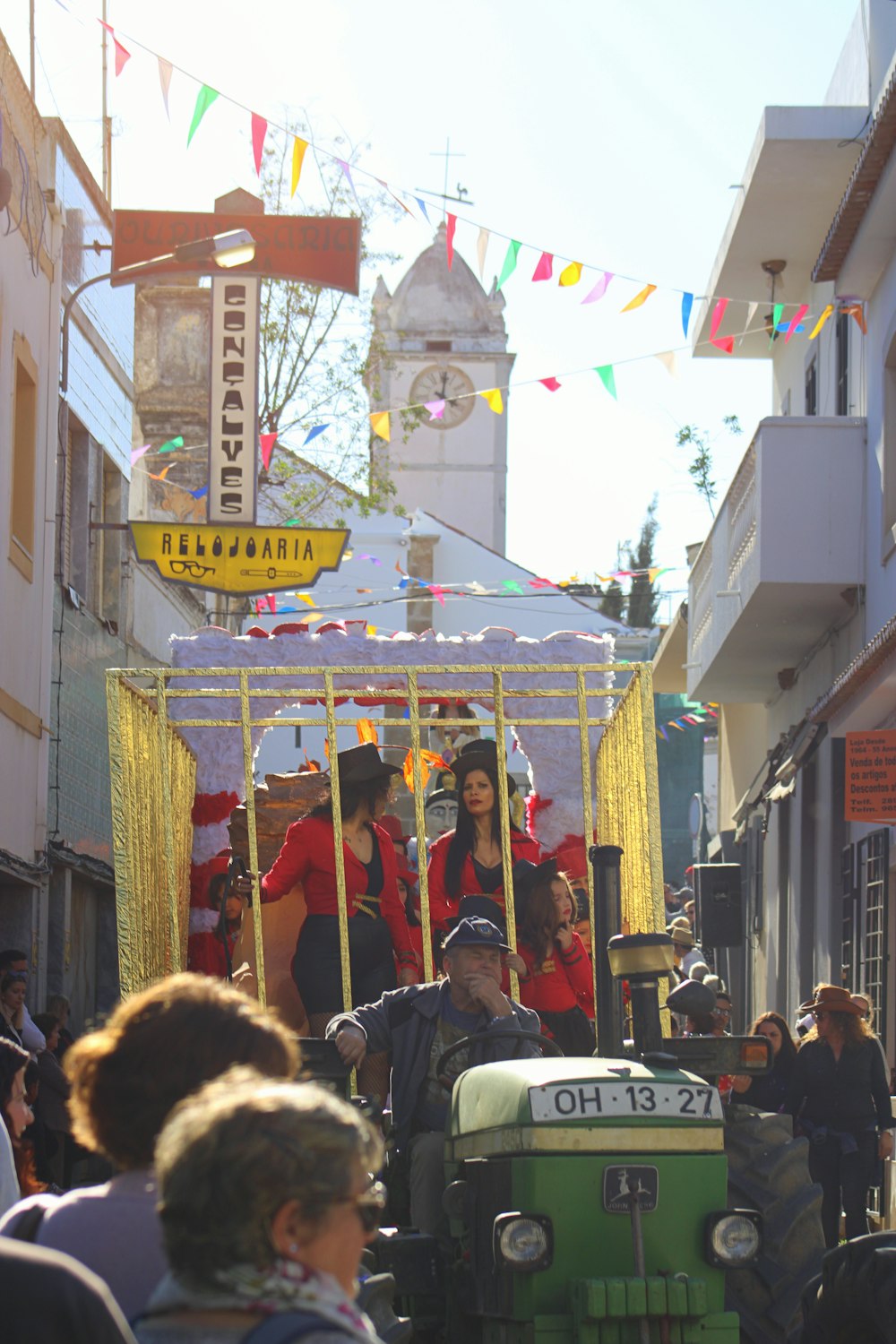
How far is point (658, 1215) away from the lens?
5.68 metres

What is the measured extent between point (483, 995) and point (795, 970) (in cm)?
1281

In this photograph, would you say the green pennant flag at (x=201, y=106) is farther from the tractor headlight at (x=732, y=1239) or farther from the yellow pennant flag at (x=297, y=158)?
the tractor headlight at (x=732, y=1239)

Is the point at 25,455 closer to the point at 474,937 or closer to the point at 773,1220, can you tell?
the point at 474,937

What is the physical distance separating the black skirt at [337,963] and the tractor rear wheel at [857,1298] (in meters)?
3.44

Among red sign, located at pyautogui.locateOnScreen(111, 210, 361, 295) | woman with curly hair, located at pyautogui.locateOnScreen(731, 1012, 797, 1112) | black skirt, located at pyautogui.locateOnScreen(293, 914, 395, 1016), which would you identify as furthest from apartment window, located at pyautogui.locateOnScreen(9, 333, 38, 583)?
woman with curly hair, located at pyautogui.locateOnScreen(731, 1012, 797, 1112)

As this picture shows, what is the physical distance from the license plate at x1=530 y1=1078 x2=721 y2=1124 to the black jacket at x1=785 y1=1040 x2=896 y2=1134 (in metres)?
5.21

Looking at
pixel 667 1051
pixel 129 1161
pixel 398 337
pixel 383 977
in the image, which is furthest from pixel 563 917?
pixel 398 337

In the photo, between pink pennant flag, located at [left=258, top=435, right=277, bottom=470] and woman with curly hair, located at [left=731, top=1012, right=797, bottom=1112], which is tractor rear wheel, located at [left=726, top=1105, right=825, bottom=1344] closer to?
woman with curly hair, located at [left=731, top=1012, right=797, bottom=1112]

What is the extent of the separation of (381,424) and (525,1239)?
13.8 meters

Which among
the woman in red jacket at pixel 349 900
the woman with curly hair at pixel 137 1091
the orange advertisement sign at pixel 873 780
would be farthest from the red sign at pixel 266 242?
the woman with curly hair at pixel 137 1091

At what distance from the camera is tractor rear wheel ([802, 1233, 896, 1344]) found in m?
6.24

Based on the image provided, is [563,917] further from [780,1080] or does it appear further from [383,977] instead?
[780,1080]

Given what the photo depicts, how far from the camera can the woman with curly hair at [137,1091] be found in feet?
10.4

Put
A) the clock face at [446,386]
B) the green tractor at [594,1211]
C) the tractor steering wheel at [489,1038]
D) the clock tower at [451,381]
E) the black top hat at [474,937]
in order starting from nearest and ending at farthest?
the green tractor at [594,1211]
the tractor steering wheel at [489,1038]
the black top hat at [474,937]
the clock tower at [451,381]
the clock face at [446,386]
